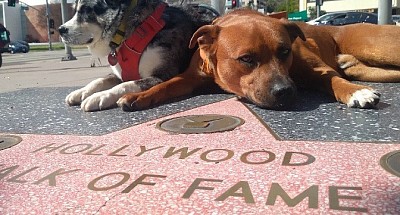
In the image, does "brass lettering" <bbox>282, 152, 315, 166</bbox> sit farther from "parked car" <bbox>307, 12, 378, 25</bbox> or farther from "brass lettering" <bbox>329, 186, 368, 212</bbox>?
"parked car" <bbox>307, 12, 378, 25</bbox>

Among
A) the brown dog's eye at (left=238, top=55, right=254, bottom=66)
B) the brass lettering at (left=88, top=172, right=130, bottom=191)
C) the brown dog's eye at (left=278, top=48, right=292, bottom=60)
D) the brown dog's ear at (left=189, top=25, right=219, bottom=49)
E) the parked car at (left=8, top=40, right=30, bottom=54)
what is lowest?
the parked car at (left=8, top=40, right=30, bottom=54)

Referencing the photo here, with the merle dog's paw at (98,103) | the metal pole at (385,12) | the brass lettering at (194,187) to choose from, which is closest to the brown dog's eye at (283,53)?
the merle dog's paw at (98,103)

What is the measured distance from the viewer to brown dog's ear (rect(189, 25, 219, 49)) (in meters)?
3.20

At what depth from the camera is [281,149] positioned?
206 cm

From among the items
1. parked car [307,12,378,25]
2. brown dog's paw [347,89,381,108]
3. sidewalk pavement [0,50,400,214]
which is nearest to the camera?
sidewalk pavement [0,50,400,214]

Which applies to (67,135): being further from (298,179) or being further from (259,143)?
(298,179)

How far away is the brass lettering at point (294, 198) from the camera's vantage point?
1.49 m

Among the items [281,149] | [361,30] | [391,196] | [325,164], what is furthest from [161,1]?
[391,196]

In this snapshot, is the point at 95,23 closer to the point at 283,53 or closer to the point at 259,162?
the point at 283,53

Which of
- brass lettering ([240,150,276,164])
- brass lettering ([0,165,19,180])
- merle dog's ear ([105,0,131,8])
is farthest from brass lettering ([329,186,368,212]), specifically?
merle dog's ear ([105,0,131,8])

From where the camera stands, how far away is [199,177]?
1.78 metres

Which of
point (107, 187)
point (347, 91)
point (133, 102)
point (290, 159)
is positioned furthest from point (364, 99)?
point (107, 187)

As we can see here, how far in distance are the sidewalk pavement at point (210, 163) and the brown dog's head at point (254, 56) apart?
152 millimetres

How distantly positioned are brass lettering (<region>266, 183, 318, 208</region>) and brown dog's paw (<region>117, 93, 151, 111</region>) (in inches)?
70.1
